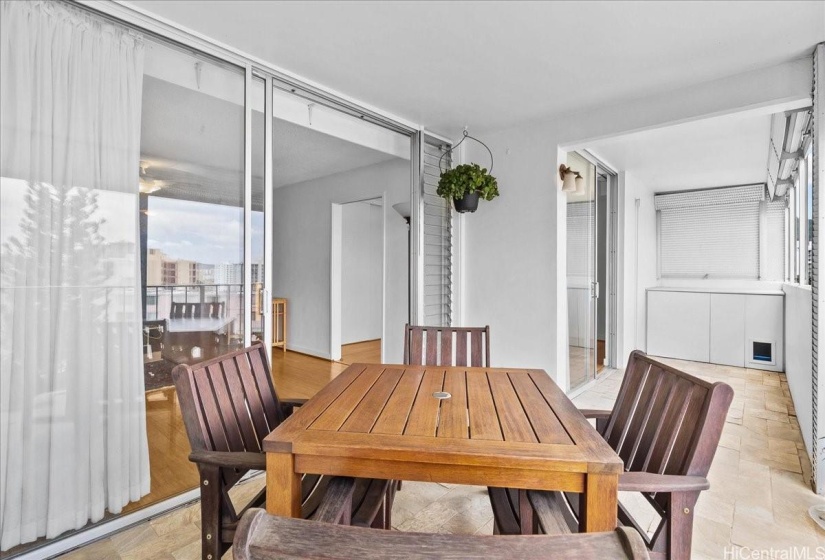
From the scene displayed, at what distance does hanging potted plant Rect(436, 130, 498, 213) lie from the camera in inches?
136

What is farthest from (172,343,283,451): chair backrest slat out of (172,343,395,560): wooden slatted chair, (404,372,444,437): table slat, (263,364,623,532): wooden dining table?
(404,372,444,437): table slat

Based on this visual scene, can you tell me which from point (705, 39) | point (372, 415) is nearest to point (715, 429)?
point (372, 415)

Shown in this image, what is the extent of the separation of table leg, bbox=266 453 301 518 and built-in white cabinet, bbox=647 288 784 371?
230 inches

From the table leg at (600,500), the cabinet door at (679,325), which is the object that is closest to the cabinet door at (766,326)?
the cabinet door at (679,325)

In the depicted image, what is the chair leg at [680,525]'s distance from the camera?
117 cm

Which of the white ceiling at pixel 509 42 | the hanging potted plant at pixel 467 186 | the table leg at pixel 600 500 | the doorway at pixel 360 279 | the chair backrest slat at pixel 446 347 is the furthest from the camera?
the doorway at pixel 360 279

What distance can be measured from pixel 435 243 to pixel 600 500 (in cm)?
309

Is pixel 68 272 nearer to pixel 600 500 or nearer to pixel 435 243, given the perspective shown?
pixel 600 500

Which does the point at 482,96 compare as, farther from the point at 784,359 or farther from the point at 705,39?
the point at 784,359

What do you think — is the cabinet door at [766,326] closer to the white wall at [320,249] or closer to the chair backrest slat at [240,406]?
the white wall at [320,249]

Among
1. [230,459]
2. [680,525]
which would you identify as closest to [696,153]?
[680,525]

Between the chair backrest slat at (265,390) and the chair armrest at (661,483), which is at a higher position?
the chair backrest slat at (265,390)

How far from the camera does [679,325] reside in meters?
5.53

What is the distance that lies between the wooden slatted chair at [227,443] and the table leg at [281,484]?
6 cm
